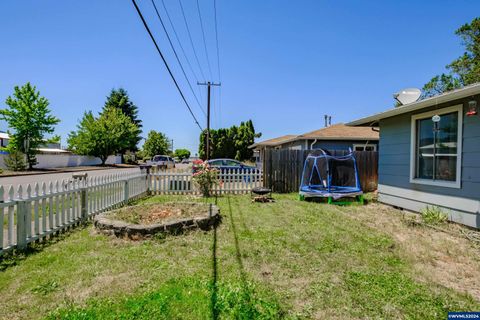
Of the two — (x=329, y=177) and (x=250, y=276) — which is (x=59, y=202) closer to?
(x=250, y=276)

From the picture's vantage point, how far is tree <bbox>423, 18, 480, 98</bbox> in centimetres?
1664

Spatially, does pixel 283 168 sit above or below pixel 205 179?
above

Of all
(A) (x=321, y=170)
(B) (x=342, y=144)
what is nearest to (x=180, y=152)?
(B) (x=342, y=144)

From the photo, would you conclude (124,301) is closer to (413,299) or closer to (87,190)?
(413,299)

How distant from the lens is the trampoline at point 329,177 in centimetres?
819

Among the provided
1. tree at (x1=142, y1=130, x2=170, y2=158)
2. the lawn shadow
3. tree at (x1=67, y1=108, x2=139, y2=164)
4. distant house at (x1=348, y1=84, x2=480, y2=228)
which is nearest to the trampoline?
distant house at (x1=348, y1=84, x2=480, y2=228)

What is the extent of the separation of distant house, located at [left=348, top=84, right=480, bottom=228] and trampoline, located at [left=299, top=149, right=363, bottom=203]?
1092 mm

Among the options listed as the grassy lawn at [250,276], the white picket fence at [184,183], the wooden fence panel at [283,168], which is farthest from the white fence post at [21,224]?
the wooden fence panel at [283,168]

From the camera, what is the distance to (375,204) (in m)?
8.01

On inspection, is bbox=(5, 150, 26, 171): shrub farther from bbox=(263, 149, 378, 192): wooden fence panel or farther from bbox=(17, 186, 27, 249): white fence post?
bbox=(17, 186, 27, 249): white fence post

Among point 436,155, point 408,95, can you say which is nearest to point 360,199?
point 436,155

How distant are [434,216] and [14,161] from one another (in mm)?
27558

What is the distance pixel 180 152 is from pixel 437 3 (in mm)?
59852

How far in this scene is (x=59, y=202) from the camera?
4641mm
